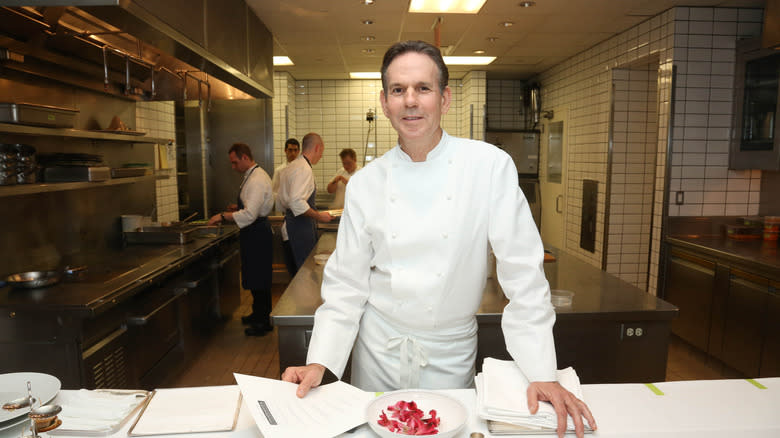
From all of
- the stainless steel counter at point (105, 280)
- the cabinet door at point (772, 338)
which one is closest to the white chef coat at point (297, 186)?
the stainless steel counter at point (105, 280)

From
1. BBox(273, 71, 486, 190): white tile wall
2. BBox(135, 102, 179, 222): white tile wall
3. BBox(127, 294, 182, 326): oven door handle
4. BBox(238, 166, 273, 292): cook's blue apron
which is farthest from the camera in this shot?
BBox(273, 71, 486, 190): white tile wall

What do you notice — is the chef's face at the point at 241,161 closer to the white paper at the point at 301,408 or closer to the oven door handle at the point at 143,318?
the oven door handle at the point at 143,318

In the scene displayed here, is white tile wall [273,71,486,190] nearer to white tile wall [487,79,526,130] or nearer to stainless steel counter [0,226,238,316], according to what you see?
white tile wall [487,79,526,130]

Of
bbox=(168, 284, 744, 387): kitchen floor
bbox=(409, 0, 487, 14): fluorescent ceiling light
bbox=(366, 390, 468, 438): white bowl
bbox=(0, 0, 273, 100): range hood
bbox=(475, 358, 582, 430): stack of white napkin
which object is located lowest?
bbox=(168, 284, 744, 387): kitchen floor

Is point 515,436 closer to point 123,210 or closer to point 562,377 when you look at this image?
point 562,377

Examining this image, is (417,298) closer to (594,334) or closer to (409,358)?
(409,358)

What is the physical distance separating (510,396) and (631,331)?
1.21 meters

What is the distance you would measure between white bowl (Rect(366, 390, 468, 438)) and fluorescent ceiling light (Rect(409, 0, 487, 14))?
3.31 meters

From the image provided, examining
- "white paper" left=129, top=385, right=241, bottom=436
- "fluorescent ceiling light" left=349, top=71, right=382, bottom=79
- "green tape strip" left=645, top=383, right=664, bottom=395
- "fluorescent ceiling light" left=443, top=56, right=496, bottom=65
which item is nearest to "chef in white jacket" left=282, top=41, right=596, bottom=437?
"white paper" left=129, top=385, right=241, bottom=436

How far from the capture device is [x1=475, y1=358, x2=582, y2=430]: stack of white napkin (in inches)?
42.0

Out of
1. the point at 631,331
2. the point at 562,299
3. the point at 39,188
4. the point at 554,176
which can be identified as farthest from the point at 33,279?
the point at 554,176

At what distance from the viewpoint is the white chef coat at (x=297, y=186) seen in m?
4.38

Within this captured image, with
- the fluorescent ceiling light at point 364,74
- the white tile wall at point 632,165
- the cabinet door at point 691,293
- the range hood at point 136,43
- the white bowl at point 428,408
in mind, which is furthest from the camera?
the fluorescent ceiling light at point 364,74

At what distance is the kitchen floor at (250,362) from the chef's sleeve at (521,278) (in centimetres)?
236
